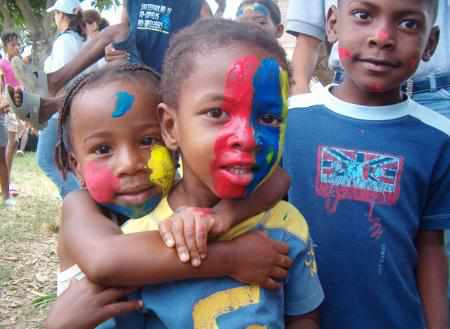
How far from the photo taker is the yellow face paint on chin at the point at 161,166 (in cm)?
138


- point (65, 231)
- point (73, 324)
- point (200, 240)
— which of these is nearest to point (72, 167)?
point (65, 231)

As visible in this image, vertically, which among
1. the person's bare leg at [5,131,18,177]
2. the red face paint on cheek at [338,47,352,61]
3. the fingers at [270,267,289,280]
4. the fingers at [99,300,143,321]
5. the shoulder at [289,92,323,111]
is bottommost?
the person's bare leg at [5,131,18,177]

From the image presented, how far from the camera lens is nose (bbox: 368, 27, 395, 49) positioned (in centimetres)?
159

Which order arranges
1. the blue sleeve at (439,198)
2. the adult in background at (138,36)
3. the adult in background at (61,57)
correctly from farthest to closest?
the adult in background at (61,57)
the adult in background at (138,36)
the blue sleeve at (439,198)

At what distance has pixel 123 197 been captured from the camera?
4.55ft

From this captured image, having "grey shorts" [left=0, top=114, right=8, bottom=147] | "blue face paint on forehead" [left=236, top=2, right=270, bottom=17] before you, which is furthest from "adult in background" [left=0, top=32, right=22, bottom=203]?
"blue face paint on forehead" [left=236, top=2, right=270, bottom=17]

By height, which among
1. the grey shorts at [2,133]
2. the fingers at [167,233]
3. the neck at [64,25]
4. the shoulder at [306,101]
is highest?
the neck at [64,25]

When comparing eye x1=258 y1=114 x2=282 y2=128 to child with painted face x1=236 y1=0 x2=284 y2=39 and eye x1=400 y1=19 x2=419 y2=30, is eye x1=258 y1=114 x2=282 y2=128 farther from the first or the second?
child with painted face x1=236 y1=0 x2=284 y2=39

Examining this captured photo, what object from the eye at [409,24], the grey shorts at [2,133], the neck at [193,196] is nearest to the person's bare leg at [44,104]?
the neck at [193,196]

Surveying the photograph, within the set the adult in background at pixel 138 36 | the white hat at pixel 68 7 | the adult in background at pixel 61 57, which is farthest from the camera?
the white hat at pixel 68 7

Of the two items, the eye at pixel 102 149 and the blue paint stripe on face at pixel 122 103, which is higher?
the blue paint stripe on face at pixel 122 103

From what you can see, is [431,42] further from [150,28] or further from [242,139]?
[150,28]

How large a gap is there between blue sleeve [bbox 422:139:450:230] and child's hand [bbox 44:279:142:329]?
3.45 feet

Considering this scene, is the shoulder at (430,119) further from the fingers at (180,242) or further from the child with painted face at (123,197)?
the fingers at (180,242)
